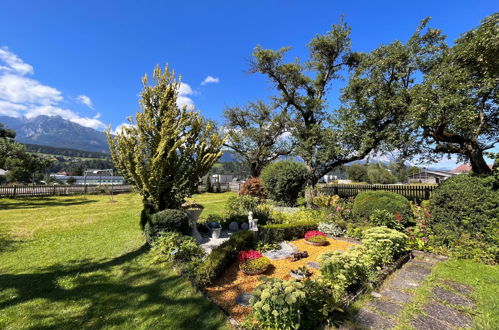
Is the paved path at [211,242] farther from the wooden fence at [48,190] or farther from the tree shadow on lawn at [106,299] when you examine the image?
the wooden fence at [48,190]

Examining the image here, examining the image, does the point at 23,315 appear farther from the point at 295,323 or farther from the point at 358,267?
the point at 358,267

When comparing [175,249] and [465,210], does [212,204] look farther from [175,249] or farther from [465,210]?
[465,210]

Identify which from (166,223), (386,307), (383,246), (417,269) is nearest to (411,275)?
(417,269)

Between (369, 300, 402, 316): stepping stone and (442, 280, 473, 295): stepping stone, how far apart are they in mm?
1694

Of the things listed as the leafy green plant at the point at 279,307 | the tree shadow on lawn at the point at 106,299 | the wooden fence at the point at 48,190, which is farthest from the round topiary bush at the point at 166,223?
the wooden fence at the point at 48,190

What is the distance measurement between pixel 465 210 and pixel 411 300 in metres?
4.30

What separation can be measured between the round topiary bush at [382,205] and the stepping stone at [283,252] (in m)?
3.75

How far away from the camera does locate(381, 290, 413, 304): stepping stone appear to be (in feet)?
12.4

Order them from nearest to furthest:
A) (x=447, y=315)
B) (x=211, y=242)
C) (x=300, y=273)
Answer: (x=447, y=315) < (x=300, y=273) < (x=211, y=242)

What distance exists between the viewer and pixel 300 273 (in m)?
4.73

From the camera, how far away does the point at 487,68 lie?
6930mm

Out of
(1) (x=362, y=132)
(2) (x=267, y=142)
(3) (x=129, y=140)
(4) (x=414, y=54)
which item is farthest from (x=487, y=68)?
(2) (x=267, y=142)

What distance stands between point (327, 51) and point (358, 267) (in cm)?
1616

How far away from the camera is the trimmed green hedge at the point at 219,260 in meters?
4.39
